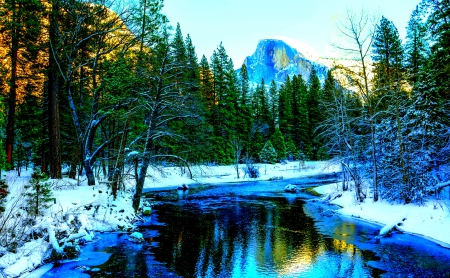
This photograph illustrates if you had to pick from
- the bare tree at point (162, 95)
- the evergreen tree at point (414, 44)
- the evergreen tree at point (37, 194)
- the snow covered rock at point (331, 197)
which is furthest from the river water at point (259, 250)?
the evergreen tree at point (414, 44)

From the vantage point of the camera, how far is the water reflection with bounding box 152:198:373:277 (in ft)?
28.1

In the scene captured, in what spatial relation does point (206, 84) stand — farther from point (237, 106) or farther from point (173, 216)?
point (173, 216)

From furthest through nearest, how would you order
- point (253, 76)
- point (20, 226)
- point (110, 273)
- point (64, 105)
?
1. point (253, 76)
2. point (64, 105)
3. point (20, 226)
4. point (110, 273)

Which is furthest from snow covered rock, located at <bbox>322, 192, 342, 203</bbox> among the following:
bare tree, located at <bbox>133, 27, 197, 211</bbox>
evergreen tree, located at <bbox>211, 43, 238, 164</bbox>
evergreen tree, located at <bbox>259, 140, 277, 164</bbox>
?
evergreen tree, located at <bbox>259, 140, 277, 164</bbox>

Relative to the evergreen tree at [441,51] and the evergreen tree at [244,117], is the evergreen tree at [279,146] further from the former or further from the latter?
the evergreen tree at [441,51]

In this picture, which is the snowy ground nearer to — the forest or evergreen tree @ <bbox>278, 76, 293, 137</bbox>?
the forest

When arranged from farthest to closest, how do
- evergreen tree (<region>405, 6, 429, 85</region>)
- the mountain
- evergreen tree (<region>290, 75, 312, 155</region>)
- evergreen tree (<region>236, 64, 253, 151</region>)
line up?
the mountain
evergreen tree (<region>290, 75, 312, 155</region>)
evergreen tree (<region>236, 64, 253, 151</region>)
evergreen tree (<region>405, 6, 429, 85</region>)

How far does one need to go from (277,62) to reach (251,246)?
153m

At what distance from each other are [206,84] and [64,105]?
29.5 m

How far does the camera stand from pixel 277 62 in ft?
509

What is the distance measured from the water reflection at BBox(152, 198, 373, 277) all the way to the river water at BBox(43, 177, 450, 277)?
3cm

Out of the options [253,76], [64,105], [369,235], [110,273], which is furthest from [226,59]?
[253,76]

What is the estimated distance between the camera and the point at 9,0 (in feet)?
50.1

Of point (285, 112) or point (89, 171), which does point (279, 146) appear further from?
point (89, 171)
